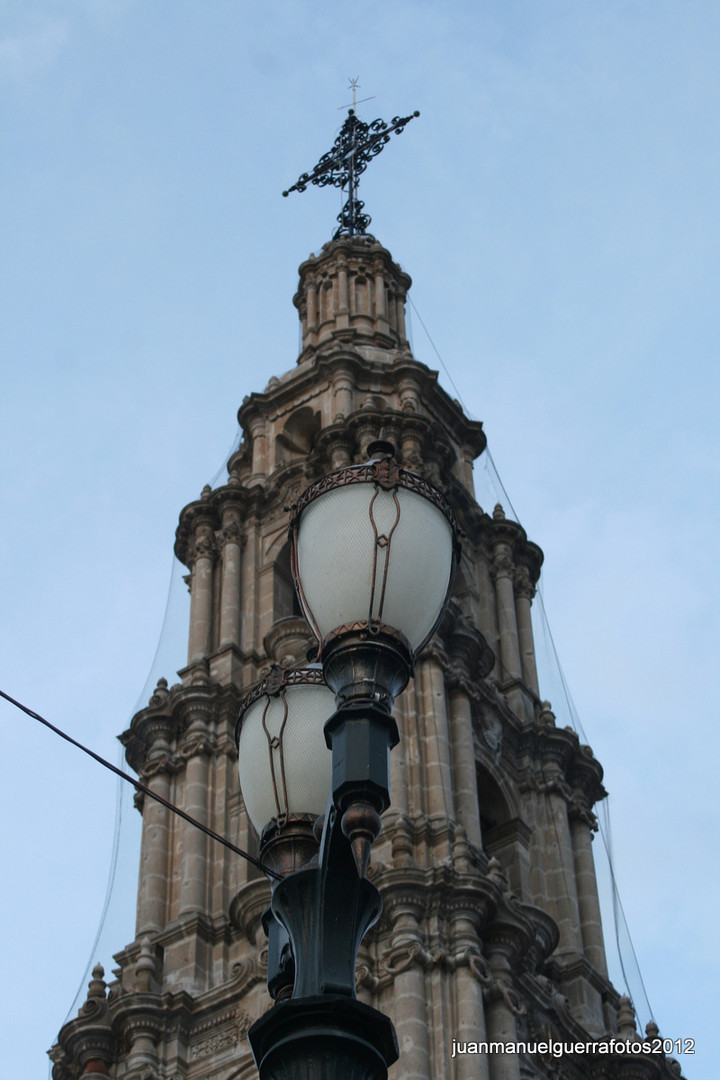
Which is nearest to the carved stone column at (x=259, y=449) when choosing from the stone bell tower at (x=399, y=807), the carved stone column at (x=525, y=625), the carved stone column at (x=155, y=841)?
the stone bell tower at (x=399, y=807)

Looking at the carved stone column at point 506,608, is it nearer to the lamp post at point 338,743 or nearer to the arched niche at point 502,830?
the arched niche at point 502,830

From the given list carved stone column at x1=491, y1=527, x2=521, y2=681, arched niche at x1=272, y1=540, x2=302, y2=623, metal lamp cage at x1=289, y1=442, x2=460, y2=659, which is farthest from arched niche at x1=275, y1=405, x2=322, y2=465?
metal lamp cage at x1=289, y1=442, x2=460, y2=659

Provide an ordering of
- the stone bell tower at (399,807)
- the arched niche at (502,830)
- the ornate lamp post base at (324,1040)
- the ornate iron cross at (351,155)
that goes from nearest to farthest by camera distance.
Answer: the ornate lamp post base at (324,1040) → the stone bell tower at (399,807) → the arched niche at (502,830) → the ornate iron cross at (351,155)

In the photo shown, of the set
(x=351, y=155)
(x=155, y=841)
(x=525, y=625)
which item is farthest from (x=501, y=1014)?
(x=351, y=155)

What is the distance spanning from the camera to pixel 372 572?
925cm

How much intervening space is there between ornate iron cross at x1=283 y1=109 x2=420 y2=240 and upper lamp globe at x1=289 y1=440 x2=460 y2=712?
43.4 meters

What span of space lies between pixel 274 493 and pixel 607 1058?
14.6 m

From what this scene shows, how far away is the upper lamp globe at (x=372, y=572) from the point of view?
29.8 ft

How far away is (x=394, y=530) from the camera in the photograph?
949cm

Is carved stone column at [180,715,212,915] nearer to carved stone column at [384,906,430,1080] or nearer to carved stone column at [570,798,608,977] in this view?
carved stone column at [384,906,430,1080]

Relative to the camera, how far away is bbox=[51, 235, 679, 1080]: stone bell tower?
26078 mm

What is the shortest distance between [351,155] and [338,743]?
46.8 meters

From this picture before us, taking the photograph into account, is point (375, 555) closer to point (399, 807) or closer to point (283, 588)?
point (399, 807)

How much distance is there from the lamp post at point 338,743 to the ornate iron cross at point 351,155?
1701 inches
